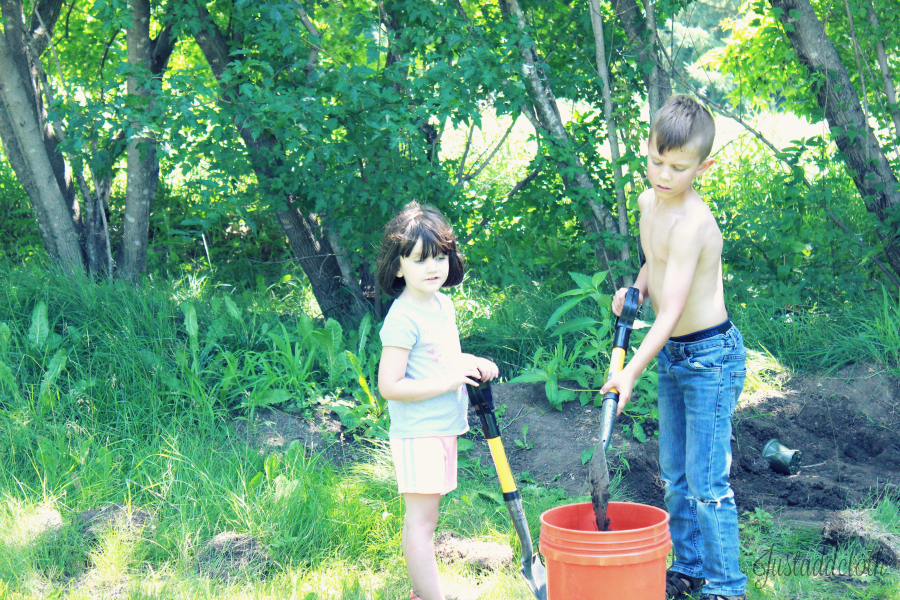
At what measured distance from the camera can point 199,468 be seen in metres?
3.12

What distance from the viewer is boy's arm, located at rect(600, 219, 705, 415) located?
211 cm

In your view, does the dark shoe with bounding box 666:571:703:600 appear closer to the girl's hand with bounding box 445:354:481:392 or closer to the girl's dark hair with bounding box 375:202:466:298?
the girl's hand with bounding box 445:354:481:392

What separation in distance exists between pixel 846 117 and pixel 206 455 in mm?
4033

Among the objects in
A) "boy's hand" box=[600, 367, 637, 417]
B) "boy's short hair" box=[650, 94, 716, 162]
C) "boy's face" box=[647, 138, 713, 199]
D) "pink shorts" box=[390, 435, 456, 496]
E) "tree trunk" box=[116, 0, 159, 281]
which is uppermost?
"tree trunk" box=[116, 0, 159, 281]

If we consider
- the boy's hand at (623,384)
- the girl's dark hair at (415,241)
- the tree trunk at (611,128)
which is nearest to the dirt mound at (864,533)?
the boy's hand at (623,384)

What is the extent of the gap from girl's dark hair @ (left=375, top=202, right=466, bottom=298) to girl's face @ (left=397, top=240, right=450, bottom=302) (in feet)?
0.04

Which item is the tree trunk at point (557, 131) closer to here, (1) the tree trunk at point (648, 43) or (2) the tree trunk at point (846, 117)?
(1) the tree trunk at point (648, 43)

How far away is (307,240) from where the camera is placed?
477 cm

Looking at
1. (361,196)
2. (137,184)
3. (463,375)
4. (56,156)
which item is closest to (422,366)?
(463,375)

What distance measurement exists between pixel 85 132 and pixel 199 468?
1885mm

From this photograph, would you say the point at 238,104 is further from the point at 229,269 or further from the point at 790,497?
the point at 790,497

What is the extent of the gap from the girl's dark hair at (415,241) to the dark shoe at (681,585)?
1.18 meters

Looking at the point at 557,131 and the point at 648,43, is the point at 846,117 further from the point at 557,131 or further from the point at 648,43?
the point at 557,131

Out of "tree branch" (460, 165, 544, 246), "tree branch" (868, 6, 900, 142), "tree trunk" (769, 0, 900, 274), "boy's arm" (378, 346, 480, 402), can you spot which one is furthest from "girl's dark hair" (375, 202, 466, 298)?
"tree branch" (868, 6, 900, 142)
